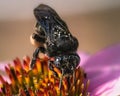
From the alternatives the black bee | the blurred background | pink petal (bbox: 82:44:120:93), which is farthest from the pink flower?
the blurred background

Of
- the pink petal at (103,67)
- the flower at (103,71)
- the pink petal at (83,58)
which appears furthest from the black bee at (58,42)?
the pink petal at (83,58)

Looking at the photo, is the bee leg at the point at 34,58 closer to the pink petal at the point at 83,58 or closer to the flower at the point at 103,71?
the flower at the point at 103,71

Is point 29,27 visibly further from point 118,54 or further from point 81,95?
point 81,95

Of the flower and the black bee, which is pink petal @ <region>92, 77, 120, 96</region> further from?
the black bee

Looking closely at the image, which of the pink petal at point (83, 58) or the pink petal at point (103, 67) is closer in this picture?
the pink petal at point (103, 67)

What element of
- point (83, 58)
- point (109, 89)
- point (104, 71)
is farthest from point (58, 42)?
point (83, 58)

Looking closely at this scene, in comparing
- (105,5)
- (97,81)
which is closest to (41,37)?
(97,81)
